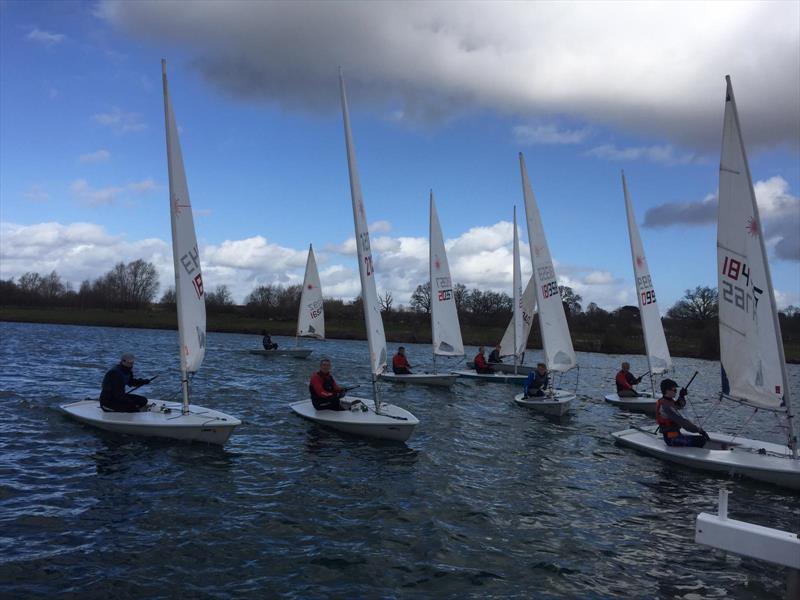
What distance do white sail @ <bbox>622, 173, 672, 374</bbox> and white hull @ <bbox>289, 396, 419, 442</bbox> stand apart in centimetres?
1103

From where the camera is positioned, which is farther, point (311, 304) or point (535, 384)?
point (311, 304)

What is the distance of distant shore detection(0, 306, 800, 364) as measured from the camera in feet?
194

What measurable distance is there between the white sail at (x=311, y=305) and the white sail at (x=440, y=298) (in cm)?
1202

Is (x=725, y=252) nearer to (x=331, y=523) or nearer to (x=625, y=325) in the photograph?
(x=331, y=523)

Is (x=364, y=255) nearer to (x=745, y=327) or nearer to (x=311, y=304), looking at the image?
(x=745, y=327)

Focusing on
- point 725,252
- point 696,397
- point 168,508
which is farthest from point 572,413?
point 168,508

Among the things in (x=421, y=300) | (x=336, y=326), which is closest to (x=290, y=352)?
(x=336, y=326)

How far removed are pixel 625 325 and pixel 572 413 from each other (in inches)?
2347

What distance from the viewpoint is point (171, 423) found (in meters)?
10.3

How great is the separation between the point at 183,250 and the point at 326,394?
13.8 feet

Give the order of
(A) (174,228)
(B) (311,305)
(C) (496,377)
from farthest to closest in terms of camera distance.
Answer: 1. (B) (311,305)
2. (C) (496,377)
3. (A) (174,228)

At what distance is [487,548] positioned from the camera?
22.3 ft

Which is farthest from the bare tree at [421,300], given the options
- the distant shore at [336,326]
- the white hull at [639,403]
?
the white hull at [639,403]

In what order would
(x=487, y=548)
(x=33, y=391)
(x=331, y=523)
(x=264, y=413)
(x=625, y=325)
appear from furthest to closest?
(x=625, y=325)
(x=33, y=391)
(x=264, y=413)
(x=331, y=523)
(x=487, y=548)
